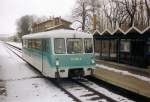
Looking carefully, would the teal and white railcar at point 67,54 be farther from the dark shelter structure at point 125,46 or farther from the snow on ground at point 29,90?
the dark shelter structure at point 125,46

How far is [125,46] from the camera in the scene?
20672 mm

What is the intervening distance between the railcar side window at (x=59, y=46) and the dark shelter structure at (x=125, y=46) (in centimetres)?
594

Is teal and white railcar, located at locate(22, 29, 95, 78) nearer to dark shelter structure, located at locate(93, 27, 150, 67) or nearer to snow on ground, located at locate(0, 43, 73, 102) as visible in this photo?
snow on ground, located at locate(0, 43, 73, 102)

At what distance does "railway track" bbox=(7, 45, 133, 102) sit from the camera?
10.5 m

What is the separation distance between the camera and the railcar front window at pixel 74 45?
13.4m

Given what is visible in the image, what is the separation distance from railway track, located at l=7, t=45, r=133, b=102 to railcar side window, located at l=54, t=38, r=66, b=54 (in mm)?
1610

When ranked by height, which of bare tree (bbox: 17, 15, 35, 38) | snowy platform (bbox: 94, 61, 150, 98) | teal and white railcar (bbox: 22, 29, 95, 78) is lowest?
snowy platform (bbox: 94, 61, 150, 98)

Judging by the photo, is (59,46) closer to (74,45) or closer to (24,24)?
(74,45)

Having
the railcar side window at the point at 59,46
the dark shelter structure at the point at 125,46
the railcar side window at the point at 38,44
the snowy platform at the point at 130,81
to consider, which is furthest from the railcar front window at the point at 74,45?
the dark shelter structure at the point at 125,46

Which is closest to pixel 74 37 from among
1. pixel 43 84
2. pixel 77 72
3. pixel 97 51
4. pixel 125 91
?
pixel 77 72

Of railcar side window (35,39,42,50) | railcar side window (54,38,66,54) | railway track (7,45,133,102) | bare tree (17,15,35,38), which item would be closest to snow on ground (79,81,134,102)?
railway track (7,45,133,102)

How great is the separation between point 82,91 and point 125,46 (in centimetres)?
951

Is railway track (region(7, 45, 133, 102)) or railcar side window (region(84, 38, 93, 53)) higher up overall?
railcar side window (region(84, 38, 93, 53))

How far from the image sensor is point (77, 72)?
13516 mm
